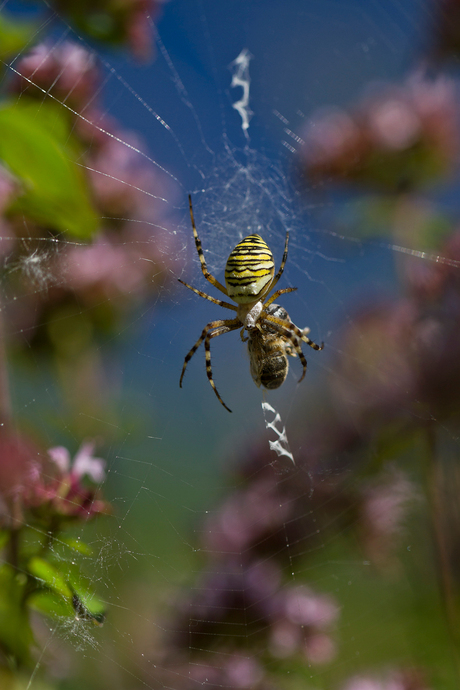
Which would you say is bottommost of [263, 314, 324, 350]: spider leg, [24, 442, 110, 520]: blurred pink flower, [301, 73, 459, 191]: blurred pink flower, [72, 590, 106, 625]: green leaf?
[72, 590, 106, 625]: green leaf

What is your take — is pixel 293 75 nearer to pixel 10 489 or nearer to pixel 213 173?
pixel 213 173

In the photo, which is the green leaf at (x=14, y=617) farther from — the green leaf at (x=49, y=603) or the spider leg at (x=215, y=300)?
the spider leg at (x=215, y=300)

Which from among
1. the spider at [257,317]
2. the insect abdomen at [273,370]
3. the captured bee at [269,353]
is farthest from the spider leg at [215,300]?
the insect abdomen at [273,370]

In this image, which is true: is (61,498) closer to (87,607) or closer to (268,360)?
(87,607)

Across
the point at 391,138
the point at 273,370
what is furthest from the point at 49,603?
the point at 391,138

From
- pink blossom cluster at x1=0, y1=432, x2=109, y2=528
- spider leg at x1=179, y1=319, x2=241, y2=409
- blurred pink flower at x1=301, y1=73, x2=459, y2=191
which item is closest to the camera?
pink blossom cluster at x1=0, y1=432, x2=109, y2=528

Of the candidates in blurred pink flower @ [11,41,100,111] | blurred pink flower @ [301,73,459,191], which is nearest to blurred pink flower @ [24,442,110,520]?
blurred pink flower @ [11,41,100,111]

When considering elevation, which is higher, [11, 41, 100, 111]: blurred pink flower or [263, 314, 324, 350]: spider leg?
[11, 41, 100, 111]: blurred pink flower

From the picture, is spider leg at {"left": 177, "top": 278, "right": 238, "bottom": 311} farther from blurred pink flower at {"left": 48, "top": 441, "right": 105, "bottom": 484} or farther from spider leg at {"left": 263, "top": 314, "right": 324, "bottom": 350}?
blurred pink flower at {"left": 48, "top": 441, "right": 105, "bottom": 484}
